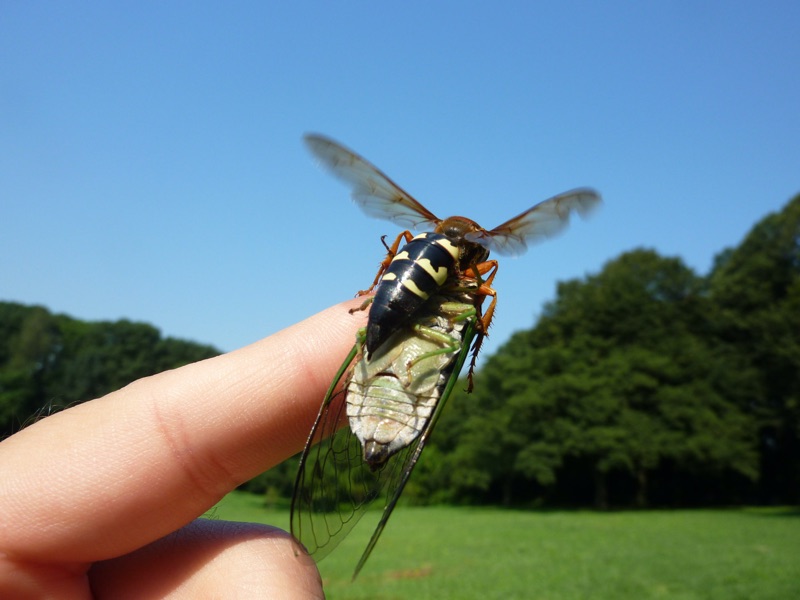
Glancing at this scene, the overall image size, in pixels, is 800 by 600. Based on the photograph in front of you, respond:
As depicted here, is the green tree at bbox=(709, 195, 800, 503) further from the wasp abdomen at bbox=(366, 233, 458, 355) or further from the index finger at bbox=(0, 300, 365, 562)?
the index finger at bbox=(0, 300, 365, 562)

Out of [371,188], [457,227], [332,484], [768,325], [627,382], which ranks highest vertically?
[768,325]

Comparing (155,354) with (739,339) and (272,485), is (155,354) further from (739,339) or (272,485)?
(739,339)

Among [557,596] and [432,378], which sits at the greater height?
[432,378]

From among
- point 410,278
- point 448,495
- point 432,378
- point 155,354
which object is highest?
point 155,354

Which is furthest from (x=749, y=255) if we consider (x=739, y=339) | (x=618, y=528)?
(x=618, y=528)

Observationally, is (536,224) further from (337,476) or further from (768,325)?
(768,325)

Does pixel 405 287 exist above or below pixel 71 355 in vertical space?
below

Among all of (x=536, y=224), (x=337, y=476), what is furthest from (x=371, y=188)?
(x=337, y=476)
